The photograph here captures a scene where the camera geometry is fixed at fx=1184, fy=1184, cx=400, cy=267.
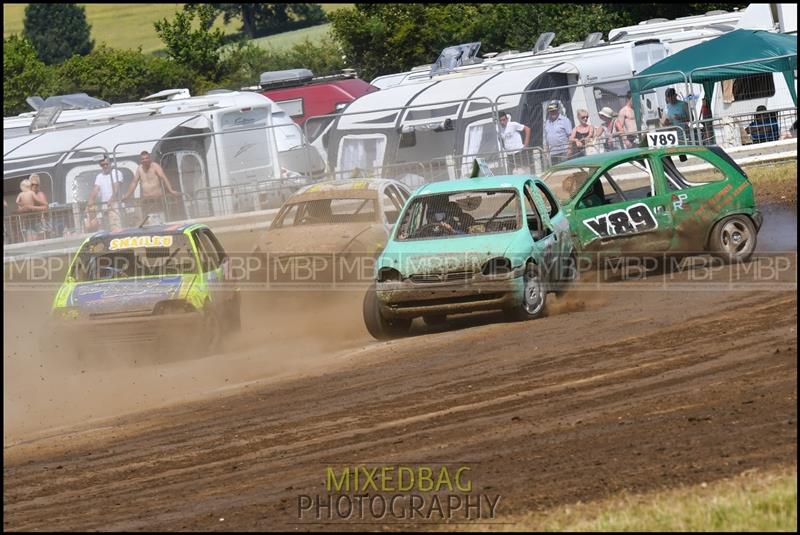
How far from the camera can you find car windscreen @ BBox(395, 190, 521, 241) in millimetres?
12680

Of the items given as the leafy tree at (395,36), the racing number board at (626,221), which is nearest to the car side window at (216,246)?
the racing number board at (626,221)

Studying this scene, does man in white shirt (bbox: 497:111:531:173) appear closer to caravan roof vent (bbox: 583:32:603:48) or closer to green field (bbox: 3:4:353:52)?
caravan roof vent (bbox: 583:32:603:48)

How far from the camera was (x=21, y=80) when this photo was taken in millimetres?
54031

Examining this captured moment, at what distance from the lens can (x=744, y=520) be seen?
17.8 ft

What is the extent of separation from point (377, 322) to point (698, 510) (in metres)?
7.03

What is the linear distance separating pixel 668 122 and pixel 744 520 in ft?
50.6

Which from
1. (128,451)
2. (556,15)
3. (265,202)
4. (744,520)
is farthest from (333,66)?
(744,520)

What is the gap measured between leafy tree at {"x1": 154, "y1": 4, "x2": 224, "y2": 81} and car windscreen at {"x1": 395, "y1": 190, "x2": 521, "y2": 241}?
1623 inches

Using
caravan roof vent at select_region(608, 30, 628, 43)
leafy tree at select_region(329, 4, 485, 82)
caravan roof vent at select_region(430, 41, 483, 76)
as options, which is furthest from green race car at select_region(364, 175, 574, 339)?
leafy tree at select_region(329, 4, 485, 82)

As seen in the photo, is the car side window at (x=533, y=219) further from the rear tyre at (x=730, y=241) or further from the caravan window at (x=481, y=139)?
the caravan window at (x=481, y=139)

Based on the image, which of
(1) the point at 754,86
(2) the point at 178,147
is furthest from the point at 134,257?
(1) the point at 754,86

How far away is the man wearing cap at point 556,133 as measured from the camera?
66.7 feet

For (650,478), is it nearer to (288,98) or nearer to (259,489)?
(259,489)

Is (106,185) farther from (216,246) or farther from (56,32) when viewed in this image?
(56,32)
